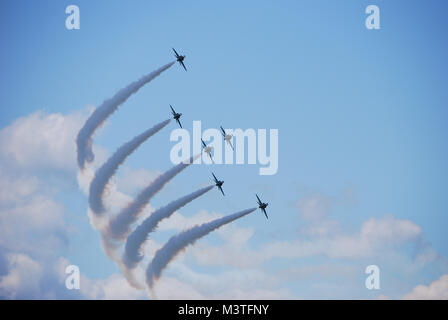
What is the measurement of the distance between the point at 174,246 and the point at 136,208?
6.70 meters

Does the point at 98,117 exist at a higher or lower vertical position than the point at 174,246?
higher

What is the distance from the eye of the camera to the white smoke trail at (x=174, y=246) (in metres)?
153

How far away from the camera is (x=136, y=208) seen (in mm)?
156625

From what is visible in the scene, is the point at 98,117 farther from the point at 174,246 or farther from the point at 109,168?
the point at 174,246

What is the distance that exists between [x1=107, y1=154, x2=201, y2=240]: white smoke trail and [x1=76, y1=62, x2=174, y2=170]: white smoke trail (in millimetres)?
7157

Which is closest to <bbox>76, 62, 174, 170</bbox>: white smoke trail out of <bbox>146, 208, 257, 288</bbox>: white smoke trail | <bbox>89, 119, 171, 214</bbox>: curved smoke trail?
<bbox>89, 119, 171, 214</bbox>: curved smoke trail

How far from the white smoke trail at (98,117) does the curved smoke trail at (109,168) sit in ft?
9.23

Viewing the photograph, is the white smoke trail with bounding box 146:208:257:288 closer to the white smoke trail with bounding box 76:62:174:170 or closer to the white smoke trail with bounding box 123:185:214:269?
the white smoke trail with bounding box 123:185:214:269

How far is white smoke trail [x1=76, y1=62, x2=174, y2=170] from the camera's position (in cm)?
15725

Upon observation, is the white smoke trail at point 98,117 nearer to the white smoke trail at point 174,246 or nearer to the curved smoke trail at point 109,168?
the curved smoke trail at point 109,168

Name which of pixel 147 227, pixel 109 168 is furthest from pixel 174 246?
pixel 109 168
